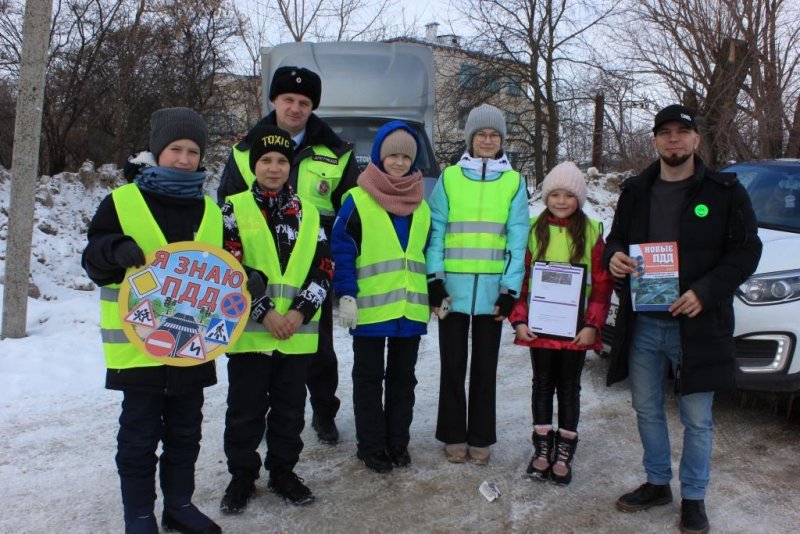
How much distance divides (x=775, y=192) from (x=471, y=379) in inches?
131

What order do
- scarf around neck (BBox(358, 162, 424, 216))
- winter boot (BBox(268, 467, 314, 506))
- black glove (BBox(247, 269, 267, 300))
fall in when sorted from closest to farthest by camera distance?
black glove (BBox(247, 269, 267, 300))
winter boot (BBox(268, 467, 314, 506))
scarf around neck (BBox(358, 162, 424, 216))

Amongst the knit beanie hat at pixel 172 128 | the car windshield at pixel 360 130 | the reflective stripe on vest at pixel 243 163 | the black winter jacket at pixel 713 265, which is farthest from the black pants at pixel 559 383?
the car windshield at pixel 360 130

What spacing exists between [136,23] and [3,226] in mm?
7009

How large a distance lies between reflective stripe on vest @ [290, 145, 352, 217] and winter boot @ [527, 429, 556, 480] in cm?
183

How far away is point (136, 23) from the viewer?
13531 mm

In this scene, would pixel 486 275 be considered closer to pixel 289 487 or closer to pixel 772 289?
pixel 289 487

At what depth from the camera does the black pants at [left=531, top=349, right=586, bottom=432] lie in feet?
11.9

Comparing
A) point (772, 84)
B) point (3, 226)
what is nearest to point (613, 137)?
point (772, 84)

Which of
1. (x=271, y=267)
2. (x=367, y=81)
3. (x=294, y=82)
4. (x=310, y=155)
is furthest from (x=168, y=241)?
(x=367, y=81)

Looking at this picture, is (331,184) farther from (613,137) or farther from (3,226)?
(613,137)

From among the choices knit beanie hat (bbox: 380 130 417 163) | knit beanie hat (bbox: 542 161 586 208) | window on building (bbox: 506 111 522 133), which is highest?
window on building (bbox: 506 111 522 133)

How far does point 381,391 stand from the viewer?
12.1ft

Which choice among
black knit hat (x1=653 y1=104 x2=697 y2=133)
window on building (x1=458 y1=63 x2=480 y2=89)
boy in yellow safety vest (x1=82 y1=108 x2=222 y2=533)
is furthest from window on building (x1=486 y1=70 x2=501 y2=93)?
boy in yellow safety vest (x1=82 y1=108 x2=222 y2=533)

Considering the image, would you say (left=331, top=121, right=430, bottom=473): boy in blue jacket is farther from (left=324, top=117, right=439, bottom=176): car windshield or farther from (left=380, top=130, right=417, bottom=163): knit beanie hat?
(left=324, top=117, right=439, bottom=176): car windshield
